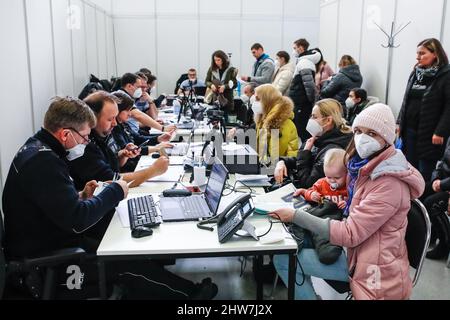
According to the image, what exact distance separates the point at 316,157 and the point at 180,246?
1.24 meters

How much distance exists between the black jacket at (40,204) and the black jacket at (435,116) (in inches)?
109

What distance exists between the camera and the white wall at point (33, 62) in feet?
10.2

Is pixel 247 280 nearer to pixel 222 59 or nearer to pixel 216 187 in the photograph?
pixel 216 187

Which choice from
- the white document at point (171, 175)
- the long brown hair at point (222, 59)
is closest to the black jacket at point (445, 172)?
the white document at point (171, 175)

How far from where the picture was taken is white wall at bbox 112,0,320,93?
29.8 feet

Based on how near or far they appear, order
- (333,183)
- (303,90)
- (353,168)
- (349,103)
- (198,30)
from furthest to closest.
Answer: (198,30), (303,90), (349,103), (333,183), (353,168)

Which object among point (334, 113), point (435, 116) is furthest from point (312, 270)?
point (435, 116)

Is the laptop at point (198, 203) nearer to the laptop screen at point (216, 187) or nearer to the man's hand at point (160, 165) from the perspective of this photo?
the laptop screen at point (216, 187)

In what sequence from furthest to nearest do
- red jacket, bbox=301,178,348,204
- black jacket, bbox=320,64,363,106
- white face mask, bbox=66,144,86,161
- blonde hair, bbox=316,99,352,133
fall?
1. black jacket, bbox=320,64,363,106
2. blonde hair, bbox=316,99,352,133
3. red jacket, bbox=301,178,348,204
4. white face mask, bbox=66,144,86,161

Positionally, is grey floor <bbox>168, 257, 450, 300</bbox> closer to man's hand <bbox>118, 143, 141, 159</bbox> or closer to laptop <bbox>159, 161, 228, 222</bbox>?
laptop <bbox>159, 161, 228, 222</bbox>

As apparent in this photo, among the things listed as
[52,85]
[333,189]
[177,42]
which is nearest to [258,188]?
[333,189]

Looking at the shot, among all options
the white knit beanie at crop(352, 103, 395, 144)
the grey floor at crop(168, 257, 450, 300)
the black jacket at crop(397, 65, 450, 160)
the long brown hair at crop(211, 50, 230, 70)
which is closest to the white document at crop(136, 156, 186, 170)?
the grey floor at crop(168, 257, 450, 300)

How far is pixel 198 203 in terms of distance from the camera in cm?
224

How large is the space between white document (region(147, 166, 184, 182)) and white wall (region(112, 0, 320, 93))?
661 centimetres
